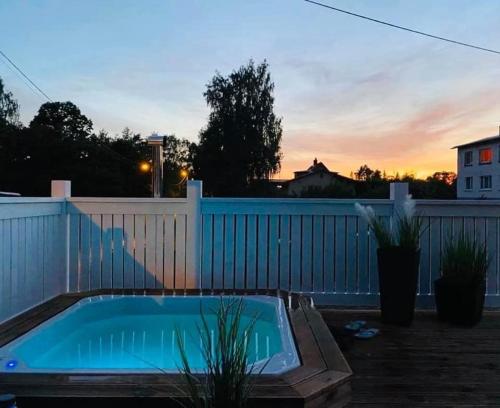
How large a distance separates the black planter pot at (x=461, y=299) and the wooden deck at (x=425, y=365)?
0.08m

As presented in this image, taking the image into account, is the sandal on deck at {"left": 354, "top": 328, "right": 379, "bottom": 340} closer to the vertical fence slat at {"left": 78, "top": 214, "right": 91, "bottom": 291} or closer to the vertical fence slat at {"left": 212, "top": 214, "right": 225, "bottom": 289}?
the vertical fence slat at {"left": 212, "top": 214, "right": 225, "bottom": 289}

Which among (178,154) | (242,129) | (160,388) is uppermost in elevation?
(242,129)

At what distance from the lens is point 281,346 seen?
8.74 ft

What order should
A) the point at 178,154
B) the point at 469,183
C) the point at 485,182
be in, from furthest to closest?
the point at 469,183 < the point at 485,182 < the point at 178,154

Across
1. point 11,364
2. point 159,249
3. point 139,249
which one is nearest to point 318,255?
point 159,249

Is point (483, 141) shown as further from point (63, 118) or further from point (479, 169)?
point (63, 118)

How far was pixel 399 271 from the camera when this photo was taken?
3725 mm

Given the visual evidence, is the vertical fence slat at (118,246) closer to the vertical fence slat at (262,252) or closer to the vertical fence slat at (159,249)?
the vertical fence slat at (159,249)

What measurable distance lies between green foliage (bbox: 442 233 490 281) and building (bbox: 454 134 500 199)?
32.2 metres

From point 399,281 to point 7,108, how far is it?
75.7 ft

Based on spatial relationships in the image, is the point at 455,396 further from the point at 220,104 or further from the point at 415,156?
the point at 220,104

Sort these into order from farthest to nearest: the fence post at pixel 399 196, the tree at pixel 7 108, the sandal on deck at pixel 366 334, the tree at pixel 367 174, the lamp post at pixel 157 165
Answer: the tree at pixel 367 174
the tree at pixel 7 108
the lamp post at pixel 157 165
the fence post at pixel 399 196
the sandal on deck at pixel 366 334

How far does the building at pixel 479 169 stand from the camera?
34562mm

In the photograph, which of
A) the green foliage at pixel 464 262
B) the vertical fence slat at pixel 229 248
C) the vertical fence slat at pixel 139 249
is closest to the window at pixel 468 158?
the green foliage at pixel 464 262
